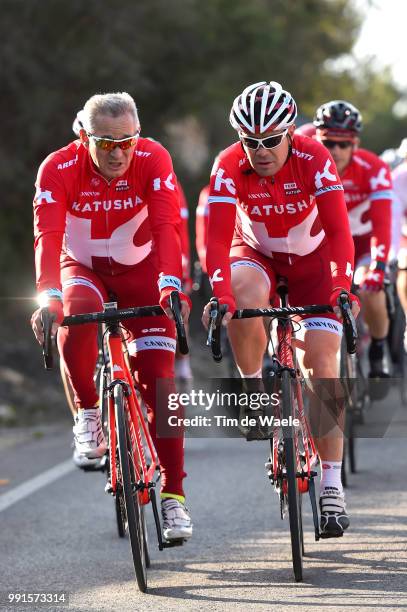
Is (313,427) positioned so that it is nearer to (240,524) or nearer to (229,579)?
(229,579)

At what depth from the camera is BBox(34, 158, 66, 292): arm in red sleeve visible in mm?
6809

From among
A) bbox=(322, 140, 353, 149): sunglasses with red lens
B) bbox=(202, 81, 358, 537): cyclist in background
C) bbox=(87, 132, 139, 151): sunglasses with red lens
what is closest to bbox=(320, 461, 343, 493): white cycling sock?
bbox=(202, 81, 358, 537): cyclist in background

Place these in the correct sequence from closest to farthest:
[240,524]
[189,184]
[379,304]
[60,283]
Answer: [60,283]
[240,524]
[379,304]
[189,184]

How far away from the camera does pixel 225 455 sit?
1193cm

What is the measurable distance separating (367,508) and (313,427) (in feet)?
5.75

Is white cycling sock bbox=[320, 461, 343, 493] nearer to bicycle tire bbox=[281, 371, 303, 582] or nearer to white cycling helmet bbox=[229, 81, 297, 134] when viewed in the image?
bicycle tire bbox=[281, 371, 303, 582]

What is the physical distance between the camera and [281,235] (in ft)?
24.7

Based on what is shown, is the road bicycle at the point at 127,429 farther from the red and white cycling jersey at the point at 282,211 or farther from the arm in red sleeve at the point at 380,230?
the arm in red sleeve at the point at 380,230

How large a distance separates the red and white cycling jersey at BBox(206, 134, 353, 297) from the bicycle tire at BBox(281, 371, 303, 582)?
1.90ft

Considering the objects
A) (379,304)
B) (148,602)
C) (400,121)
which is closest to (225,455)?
(379,304)

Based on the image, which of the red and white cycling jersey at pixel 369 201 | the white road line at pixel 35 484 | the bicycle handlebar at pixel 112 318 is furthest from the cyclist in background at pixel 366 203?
the bicycle handlebar at pixel 112 318

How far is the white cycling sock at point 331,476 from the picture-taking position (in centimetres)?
712

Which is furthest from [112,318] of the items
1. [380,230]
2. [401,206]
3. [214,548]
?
[401,206]

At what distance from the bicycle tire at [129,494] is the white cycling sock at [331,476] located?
101 cm
